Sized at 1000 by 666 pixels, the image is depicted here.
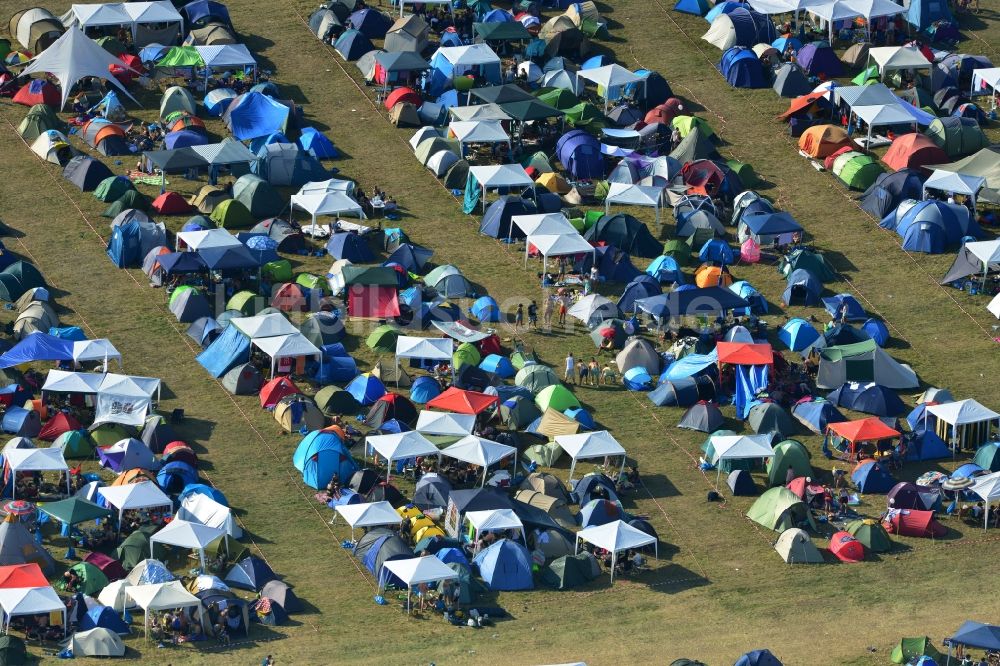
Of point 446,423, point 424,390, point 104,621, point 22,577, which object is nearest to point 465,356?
point 424,390

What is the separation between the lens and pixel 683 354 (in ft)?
292

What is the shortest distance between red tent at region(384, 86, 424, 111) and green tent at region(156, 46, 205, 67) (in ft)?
30.7

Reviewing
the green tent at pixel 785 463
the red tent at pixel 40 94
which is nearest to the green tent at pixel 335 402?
the green tent at pixel 785 463

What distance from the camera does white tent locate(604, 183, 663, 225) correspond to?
99.0m

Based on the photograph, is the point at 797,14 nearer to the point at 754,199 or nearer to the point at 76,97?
the point at 754,199

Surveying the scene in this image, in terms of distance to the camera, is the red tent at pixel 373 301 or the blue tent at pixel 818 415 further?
the red tent at pixel 373 301

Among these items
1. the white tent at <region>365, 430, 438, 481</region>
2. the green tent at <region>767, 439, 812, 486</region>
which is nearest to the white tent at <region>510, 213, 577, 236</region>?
the white tent at <region>365, 430, 438, 481</region>

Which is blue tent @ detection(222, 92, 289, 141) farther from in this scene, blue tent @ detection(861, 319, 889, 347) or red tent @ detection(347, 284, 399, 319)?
blue tent @ detection(861, 319, 889, 347)

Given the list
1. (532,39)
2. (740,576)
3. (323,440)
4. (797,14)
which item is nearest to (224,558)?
(323,440)

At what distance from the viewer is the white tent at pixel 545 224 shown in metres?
96.2

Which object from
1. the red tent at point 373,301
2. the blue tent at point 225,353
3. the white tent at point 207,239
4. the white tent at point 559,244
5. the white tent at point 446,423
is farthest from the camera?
the white tent at point 559,244

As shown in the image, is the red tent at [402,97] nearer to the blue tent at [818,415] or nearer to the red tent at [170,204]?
the red tent at [170,204]

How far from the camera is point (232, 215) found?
9806 centimetres

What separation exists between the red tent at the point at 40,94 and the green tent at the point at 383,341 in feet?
86.0
